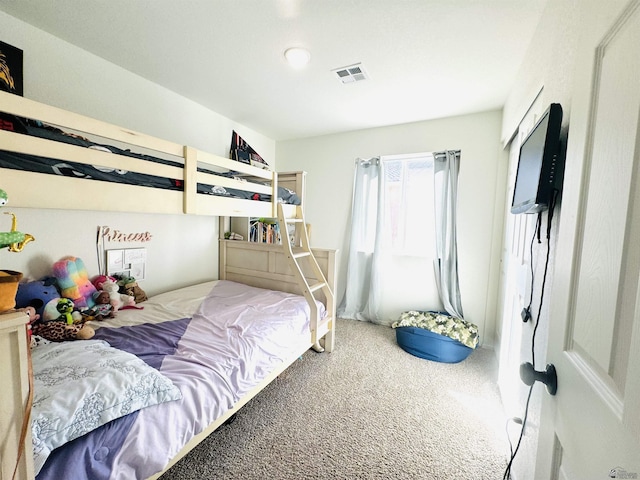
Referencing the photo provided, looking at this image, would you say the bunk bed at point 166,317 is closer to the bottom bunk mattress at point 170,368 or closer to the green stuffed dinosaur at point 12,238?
the bottom bunk mattress at point 170,368

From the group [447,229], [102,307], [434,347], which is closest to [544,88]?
[447,229]

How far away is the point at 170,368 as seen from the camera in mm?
1232

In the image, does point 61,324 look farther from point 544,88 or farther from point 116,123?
point 544,88

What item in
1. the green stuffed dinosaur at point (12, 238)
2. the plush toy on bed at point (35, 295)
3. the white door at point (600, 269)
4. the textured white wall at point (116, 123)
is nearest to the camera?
the white door at point (600, 269)

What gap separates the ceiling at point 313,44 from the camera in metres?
1.42

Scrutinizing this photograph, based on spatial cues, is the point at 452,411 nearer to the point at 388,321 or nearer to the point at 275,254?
the point at 388,321

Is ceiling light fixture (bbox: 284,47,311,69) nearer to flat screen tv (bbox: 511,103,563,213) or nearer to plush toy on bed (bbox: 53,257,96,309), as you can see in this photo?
flat screen tv (bbox: 511,103,563,213)

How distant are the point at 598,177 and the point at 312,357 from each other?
230cm

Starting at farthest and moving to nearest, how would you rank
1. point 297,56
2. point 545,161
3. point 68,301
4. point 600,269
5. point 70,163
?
point 297,56
point 68,301
point 70,163
point 545,161
point 600,269

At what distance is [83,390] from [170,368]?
1.25ft

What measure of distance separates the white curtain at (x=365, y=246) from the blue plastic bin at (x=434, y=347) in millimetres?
717

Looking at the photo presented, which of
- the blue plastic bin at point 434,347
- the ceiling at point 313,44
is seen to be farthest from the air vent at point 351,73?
the blue plastic bin at point 434,347

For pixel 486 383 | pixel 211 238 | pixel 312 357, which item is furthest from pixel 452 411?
pixel 211 238

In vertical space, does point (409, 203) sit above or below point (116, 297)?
above
